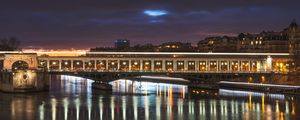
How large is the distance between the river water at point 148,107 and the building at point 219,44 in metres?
79.6

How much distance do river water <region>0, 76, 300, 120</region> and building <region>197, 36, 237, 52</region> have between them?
261ft

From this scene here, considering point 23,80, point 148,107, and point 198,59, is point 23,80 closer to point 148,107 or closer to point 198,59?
point 148,107

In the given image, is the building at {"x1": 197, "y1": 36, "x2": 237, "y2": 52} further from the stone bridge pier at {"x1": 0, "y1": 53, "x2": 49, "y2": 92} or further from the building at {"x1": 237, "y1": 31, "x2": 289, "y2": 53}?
the stone bridge pier at {"x1": 0, "y1": 53, "x2": 49, "y2": 92}

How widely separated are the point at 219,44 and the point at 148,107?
350 ft

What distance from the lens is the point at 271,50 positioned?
131125 millimetres

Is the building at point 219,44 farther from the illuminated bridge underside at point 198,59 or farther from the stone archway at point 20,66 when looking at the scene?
the stone archway at point 20,66

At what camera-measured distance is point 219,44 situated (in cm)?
16525

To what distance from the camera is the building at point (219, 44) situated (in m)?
156

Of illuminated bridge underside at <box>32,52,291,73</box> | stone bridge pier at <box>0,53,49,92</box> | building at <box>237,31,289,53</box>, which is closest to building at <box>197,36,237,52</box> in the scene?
building at <box>237,31,289,53</box>

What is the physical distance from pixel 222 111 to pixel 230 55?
54.2 meters

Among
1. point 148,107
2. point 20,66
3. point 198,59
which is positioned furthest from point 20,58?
point 148,107

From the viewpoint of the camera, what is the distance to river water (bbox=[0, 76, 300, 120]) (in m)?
53.1

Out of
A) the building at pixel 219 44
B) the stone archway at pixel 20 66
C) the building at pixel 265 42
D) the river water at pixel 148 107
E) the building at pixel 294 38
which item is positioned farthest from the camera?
the building at pixel 219 44

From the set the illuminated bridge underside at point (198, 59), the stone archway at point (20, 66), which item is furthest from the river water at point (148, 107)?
the illuminated bridge underside at point (198, 59)
